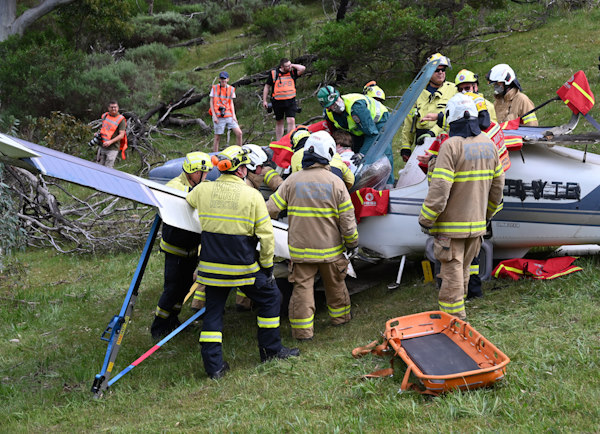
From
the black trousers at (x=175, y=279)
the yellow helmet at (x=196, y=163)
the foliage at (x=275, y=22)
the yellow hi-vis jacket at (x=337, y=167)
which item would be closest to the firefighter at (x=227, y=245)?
the yellow helmet at (x=196, y=163)

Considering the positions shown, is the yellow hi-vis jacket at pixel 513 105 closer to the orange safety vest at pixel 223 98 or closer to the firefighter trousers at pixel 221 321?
the firefighter trousers at pixel 221 321

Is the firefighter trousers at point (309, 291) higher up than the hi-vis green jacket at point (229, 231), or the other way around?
the hi-vis green jacket at point (229, 231)

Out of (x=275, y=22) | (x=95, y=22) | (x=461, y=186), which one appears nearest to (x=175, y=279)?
(x=461, y=186)

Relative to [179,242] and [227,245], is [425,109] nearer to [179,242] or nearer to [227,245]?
[179,242]

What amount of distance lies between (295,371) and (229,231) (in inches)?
48.1

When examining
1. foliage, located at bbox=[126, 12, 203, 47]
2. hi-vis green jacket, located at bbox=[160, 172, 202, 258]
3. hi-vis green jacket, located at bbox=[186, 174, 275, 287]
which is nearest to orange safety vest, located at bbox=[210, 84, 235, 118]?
hi-vis green jacket, located at bbox=[160, 172, 202, 258]

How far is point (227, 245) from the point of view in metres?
4.93

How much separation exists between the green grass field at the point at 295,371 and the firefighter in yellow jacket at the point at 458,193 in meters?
0.47

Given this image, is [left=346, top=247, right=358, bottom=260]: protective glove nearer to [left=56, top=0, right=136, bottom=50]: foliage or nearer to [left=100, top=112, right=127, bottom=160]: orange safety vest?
[left=100, top=112, right=127, bottom=160]: orange safety vest

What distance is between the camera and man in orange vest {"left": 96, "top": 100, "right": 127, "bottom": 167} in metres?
13.0

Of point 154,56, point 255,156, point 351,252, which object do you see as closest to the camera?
point 351,252

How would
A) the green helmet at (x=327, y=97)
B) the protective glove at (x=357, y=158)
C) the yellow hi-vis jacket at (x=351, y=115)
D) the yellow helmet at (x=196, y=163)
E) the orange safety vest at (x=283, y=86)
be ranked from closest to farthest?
the yellow helmet at (x=196, y=163), the protective glove at (x=357, y=158), the green helmet at (x=327, y=97), the yellow hi-vis jacket at (x=351, y=115), the orange safety vest at (x=283, y=86)

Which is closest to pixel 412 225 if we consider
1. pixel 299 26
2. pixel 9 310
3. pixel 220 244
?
pixel 220 244

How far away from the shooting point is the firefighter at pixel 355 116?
692 cm
